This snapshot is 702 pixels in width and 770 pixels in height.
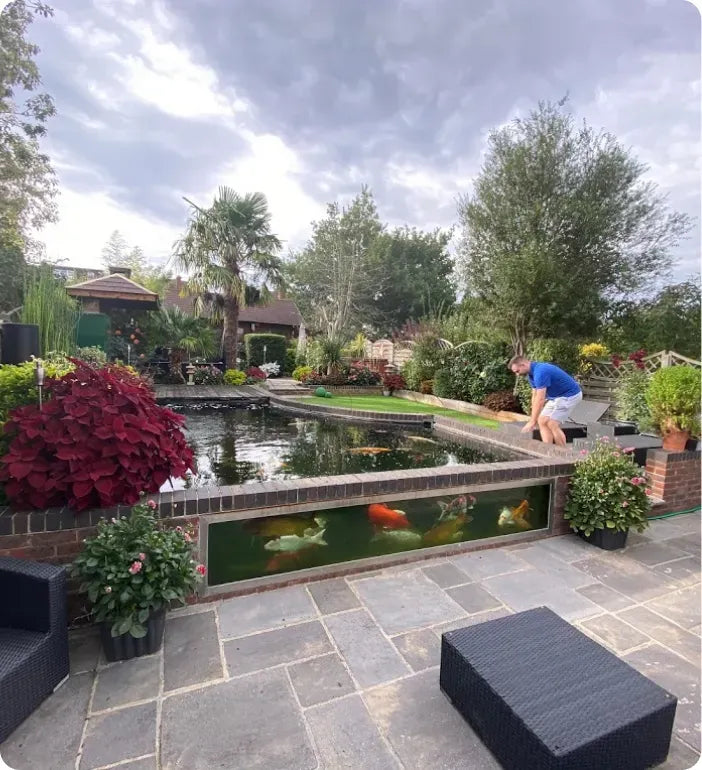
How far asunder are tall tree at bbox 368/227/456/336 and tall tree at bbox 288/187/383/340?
1583 millimetres

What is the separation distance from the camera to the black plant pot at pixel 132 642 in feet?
6.44

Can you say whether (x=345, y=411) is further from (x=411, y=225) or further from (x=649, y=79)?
(x=411, y=225)

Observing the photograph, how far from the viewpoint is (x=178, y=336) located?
545 inches

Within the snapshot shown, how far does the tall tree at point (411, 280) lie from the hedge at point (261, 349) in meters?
9.27

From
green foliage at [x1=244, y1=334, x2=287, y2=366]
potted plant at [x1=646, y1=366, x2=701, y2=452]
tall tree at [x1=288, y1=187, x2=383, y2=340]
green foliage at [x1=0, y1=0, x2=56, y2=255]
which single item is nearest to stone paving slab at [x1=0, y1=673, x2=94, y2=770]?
potted plant at [x1=646, y1=366, x2=701, y2=452]

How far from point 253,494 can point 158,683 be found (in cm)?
102

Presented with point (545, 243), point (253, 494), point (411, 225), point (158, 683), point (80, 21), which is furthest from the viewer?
point (411, 225)

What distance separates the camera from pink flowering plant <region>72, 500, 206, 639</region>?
6.30ft

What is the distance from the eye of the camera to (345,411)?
30.3ft

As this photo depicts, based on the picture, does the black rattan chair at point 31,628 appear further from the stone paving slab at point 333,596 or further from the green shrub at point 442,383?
the green shrub at point 442,383

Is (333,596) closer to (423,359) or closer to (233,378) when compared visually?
(423,359)

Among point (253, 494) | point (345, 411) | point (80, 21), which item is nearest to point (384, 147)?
point (345, 411)

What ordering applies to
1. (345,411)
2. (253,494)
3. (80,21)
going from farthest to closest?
(345,411)
(80,21)
(253,494)

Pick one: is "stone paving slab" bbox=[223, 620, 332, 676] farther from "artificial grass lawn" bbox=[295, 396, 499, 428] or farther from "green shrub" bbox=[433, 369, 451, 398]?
"green shrub" bbox=[433, 369, 451, 398]
